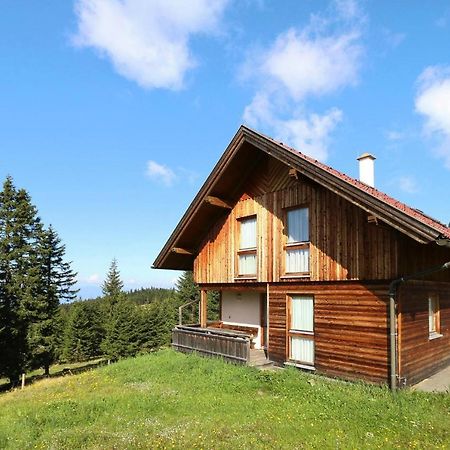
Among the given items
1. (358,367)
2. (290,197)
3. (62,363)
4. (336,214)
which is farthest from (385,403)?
(62,363)

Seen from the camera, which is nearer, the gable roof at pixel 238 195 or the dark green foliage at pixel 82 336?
the gable roof at pixel 238 195

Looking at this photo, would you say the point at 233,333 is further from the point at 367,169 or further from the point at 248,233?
the point at 367,169

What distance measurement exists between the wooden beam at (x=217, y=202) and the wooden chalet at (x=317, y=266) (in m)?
0.07

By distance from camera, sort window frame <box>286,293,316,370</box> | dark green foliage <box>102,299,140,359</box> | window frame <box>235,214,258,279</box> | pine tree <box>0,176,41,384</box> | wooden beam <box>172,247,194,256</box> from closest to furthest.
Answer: window frame <box>286,293,316,370</box>, window frame <box>235,214,258,279</box>, wooden beam <box>172,247,194,256</box>, pine tree <box>0,176,41,384</box>, dark green foliage <box>102,299,140,359</box>

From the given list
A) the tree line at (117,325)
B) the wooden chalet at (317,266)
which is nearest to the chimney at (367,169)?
the wooden chalet at (317,266)

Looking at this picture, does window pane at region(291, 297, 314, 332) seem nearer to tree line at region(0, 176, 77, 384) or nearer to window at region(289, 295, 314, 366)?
window at region(289, 295, 314, 366)

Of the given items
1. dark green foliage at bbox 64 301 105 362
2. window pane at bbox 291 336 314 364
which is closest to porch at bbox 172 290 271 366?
window pane at bbox 291 336 314 364

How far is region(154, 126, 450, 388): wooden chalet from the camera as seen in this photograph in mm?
11148

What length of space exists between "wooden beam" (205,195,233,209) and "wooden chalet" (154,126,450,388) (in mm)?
65

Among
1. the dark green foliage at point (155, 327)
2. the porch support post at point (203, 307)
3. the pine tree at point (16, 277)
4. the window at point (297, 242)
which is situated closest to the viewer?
the window at point (297, 242)

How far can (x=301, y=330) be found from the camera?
13750mm

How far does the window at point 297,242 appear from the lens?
13773mm

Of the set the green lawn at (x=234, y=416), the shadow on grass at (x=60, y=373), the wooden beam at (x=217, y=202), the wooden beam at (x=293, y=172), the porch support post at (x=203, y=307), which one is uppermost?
the wooden beam at (x=293, y=172)

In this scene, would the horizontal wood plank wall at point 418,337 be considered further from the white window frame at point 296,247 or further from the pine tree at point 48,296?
the pine tree at point 48,296
